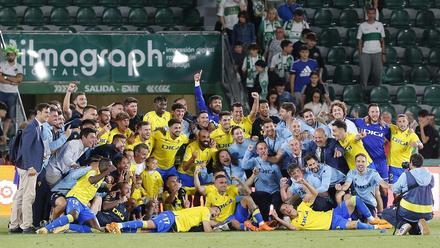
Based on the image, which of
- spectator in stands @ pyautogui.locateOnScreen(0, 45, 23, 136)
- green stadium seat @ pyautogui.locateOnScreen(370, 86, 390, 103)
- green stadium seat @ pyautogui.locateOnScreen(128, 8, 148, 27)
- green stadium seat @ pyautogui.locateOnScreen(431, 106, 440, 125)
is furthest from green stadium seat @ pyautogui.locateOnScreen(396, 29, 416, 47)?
spectator in stands @ pyautogui.locateOnScreen(0, 45, 23, 136)

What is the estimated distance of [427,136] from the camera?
23.3 meters

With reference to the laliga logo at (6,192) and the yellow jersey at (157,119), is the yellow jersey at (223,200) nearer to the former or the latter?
the yellow jersey at (157,119)

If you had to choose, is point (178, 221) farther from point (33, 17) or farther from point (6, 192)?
point (33, 17)

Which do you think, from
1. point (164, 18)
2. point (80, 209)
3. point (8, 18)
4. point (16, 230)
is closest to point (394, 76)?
point (164, 18)

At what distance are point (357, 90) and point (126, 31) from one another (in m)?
4.88

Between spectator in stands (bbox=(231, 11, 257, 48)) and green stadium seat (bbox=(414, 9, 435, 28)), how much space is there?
16.4ft

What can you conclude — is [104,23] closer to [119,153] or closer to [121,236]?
[119,153]

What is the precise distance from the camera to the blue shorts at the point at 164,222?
17797mm

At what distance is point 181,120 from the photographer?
778 inches

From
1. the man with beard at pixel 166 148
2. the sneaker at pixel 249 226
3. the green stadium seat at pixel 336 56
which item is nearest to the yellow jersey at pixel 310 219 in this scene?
the sneaker at pixel 249 226

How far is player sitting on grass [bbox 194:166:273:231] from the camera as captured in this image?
1861cm

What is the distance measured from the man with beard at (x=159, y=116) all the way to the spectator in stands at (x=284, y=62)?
4317 mm

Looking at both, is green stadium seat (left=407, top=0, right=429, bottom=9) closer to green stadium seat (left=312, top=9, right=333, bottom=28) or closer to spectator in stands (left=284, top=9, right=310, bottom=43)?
green stadium seat (left=312, top=9, right=333, bottom=28)

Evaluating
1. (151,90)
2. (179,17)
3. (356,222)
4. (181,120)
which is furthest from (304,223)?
(179,17)
